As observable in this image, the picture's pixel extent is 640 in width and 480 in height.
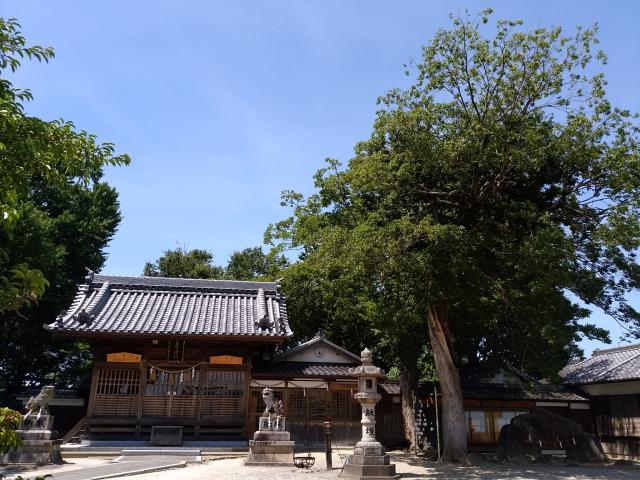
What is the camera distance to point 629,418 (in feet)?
71.3

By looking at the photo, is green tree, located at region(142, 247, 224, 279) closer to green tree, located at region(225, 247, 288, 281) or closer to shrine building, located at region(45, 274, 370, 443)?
green tree, located at region(225, 247, 288, 281)

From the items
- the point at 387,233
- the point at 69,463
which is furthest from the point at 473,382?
the point at 69,463

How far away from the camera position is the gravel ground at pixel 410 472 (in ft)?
41.9

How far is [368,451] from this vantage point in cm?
1330

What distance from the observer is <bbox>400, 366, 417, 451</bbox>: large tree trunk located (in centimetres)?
2112

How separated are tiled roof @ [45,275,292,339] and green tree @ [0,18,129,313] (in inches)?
571

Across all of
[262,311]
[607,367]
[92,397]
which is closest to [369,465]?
[262,311]

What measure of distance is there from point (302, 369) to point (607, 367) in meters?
15.5

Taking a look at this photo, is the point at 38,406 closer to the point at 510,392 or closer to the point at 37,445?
the point at 37,445

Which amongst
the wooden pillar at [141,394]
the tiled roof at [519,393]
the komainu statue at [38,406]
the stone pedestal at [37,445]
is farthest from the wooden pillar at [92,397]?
the tiled roof at [519,393]

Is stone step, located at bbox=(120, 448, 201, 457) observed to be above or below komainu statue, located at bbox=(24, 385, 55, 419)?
below

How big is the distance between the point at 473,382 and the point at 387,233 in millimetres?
12804

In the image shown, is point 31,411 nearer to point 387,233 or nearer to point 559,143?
point 387,233

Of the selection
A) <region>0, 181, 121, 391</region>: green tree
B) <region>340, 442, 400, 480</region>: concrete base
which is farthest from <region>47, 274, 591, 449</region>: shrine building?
<region>340, 442, 400, 480</region>: concrete base
